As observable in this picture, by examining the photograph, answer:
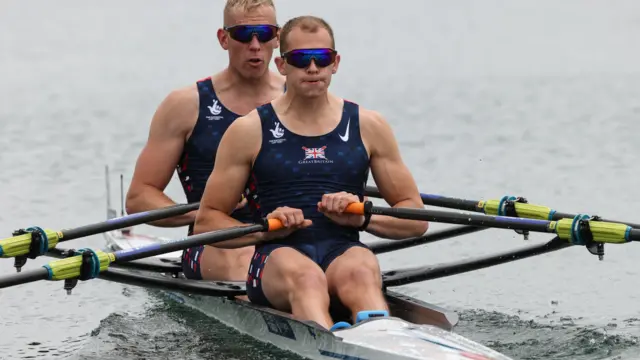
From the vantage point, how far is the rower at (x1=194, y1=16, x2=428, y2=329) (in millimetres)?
8188

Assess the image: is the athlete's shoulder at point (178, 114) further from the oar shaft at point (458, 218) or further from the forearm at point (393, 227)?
the oar shaft at point (458, 218)

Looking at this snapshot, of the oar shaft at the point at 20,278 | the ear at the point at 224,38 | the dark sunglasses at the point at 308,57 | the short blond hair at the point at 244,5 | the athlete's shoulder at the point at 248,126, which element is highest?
the short blond hair at the point at 244,5

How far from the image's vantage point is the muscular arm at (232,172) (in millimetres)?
8359

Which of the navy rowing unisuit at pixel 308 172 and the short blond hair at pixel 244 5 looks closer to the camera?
the navy rowing unisuit at pixel 308 172

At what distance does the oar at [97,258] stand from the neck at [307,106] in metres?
0.77

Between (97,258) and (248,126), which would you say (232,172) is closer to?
(248,126)

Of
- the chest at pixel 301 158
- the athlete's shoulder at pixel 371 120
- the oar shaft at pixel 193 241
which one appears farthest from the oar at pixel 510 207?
the oar shaft at pixel 193 241

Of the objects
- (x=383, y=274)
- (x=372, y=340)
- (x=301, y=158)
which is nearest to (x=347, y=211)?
(x=301, y=158)

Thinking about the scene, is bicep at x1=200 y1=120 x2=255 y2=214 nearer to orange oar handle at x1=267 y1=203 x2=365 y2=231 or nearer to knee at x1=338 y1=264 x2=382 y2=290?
orange oar handle at x1=267 y1=203 x2=365 y2=231

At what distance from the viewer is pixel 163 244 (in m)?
8.55

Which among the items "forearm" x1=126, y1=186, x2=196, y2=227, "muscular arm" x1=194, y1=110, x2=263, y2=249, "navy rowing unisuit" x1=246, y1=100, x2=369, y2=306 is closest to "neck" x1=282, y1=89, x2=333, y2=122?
"navy rowing unisuit" x1=246, y1=100, x2=369, y2=306

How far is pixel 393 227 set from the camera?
8.53m

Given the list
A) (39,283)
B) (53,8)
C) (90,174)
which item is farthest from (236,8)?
(53,8)

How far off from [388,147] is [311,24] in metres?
0.94
